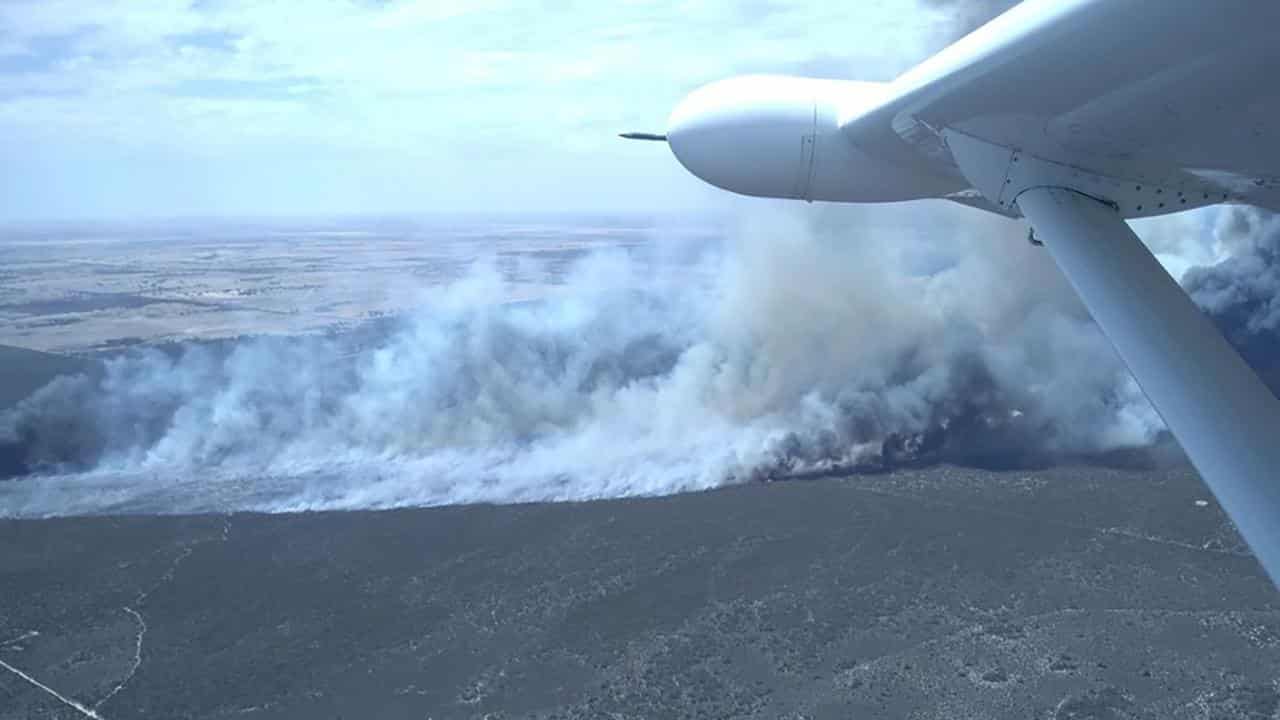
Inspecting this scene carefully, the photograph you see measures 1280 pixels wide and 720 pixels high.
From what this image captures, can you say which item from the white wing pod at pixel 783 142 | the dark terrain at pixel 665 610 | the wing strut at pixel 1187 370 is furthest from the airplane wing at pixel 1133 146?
the dark terrain at pixel 665 610

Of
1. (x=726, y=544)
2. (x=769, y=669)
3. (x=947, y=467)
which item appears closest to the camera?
(x=769, y=669)

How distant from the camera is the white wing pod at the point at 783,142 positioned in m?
14.8

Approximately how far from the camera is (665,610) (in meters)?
51.2

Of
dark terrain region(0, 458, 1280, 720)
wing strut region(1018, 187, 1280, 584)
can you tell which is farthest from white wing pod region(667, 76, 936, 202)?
dark terrain region(0, 458, 1280, 720)

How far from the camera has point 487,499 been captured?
7394 centimetres

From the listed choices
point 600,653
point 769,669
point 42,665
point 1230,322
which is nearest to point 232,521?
point 42,665

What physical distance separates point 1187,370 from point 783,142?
8.51m

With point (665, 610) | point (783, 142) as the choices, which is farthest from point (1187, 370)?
point (665, 610)

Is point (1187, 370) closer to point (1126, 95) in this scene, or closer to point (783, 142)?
point (1126, 95)

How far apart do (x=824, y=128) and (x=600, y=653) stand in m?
39.4

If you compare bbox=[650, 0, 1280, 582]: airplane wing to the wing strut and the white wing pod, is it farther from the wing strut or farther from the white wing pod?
the white wing pod

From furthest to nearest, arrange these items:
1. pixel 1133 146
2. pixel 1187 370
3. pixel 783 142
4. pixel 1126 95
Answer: pixel 783 142 → pixel 1133 146 → pixel 1187 370 → pixel 1126 95

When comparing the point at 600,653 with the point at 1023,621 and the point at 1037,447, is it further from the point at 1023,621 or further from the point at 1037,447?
the point at 1037,447

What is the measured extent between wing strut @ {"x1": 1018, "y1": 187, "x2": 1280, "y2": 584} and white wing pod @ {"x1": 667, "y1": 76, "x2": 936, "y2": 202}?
5089mm
